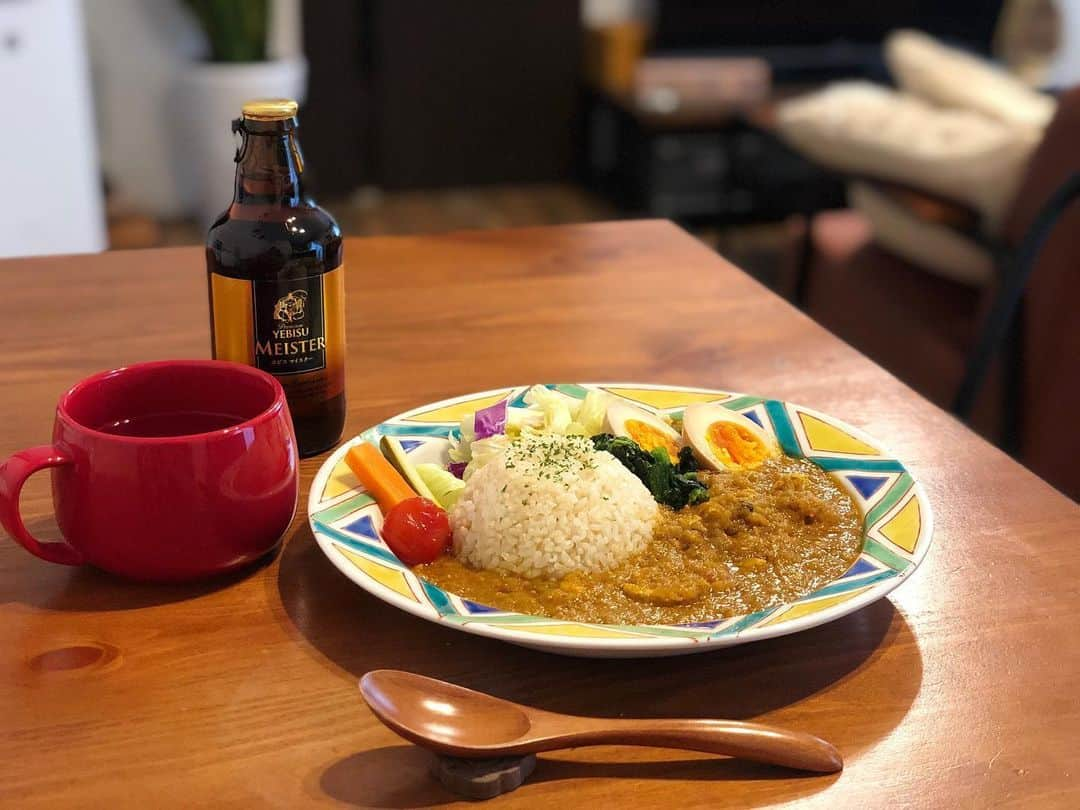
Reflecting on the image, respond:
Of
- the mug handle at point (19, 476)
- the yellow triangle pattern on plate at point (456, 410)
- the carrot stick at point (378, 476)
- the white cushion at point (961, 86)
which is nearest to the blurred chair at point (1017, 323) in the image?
the white cushion at point (961, 86)

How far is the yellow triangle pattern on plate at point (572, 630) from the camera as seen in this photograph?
0.72 meters

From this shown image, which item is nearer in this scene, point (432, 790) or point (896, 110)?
point (432, 790)

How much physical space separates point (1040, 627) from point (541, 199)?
4.27 m

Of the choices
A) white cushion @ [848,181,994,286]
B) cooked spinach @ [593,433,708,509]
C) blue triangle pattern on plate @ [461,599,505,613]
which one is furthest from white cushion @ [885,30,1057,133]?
blue triangle pattern on plate @ [461,599,505,613]

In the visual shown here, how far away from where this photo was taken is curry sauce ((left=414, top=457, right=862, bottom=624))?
79 cm

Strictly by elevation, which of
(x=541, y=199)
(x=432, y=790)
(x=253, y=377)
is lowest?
(x=541, y=199)

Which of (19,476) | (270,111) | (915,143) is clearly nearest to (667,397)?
(270,111)

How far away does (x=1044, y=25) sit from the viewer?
199 inches

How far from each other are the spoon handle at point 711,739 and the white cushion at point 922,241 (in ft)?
5.72

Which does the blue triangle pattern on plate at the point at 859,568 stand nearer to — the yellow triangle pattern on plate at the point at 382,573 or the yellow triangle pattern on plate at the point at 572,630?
the yellow triangle pattern on plate at the point at 572,630

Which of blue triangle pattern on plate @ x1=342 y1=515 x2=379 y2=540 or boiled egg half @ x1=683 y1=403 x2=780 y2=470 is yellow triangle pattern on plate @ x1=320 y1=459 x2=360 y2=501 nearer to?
blue triangle pattern on plate @ x1=342 y1=515 x2=379 y2=540

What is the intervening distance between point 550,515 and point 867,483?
274mm

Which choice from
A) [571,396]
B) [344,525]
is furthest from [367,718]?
[571,396]

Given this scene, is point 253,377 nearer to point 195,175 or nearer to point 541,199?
point 195,175
